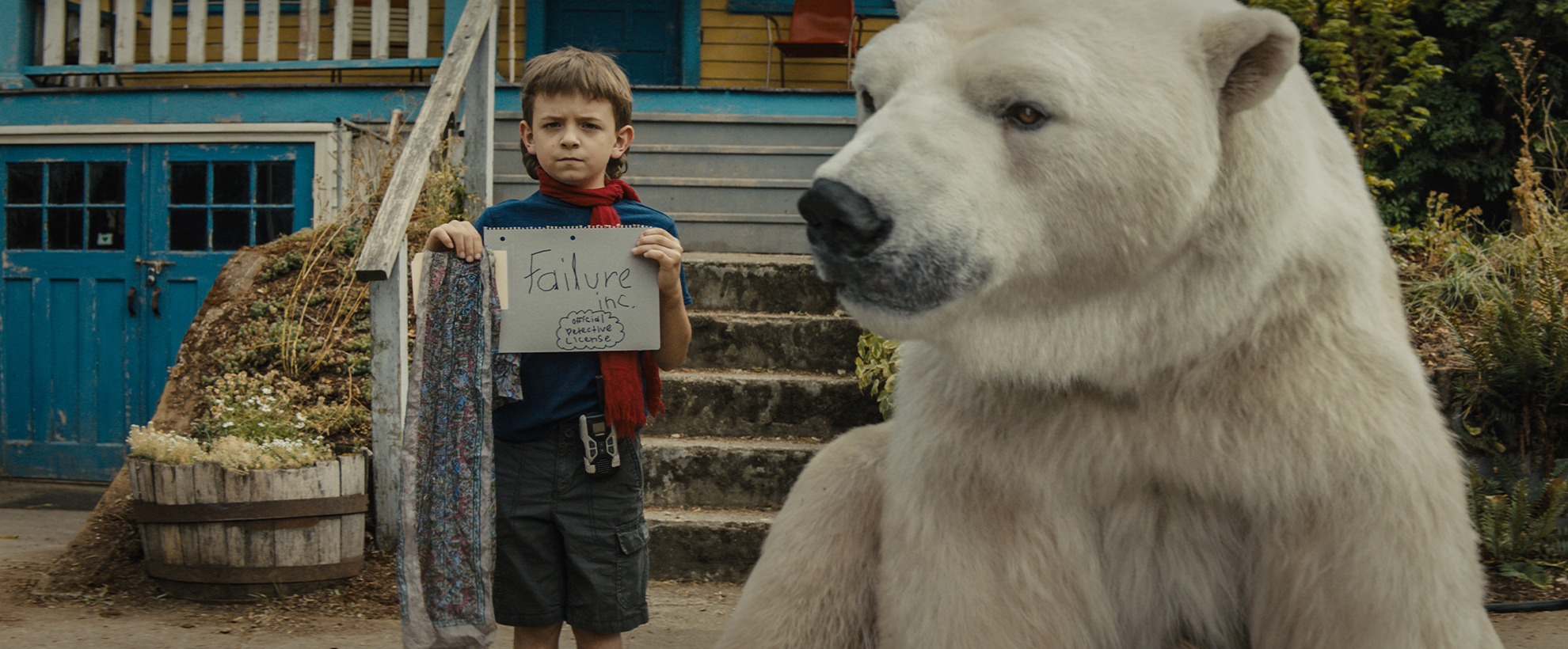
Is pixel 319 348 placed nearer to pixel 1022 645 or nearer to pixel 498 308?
pixel 498 308

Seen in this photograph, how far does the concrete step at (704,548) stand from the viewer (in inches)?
143

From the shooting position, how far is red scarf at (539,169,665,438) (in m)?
1.96

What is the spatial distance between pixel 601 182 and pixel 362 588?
2160 millimetres

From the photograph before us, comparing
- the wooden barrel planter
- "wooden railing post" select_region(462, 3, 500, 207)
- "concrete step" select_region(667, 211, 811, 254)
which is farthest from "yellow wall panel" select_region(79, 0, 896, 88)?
the wooden barrel planter

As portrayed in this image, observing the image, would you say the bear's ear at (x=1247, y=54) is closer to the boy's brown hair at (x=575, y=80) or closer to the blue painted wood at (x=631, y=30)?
the boy's brown hair at (x=575, y=80)

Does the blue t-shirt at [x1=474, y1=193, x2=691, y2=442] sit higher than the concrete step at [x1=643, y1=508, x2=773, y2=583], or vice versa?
the blue t-shirt at [x1=474, y1=193, x2=691, y2=442]

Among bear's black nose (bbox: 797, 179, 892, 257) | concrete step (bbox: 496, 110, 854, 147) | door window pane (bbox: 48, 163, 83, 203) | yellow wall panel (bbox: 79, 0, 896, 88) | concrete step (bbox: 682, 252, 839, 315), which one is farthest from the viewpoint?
yellow wall panel (bbox: 79, 0, 896, 88)

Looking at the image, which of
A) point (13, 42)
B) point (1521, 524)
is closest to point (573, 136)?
point (1521, 524)

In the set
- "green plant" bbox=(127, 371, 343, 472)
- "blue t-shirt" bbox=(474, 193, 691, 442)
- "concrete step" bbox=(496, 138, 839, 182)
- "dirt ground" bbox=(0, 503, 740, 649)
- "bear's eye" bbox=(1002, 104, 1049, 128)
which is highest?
"concrete step" bbox=(496, 138, 839, 182)

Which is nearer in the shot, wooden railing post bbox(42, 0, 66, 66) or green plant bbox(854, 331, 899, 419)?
green plant bbox(854, 331, 899, 419)

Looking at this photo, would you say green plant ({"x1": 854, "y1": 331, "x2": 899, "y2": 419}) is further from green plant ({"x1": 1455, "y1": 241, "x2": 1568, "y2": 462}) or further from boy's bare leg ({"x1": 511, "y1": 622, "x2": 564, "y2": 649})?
green plant ({"x1": 1455, "y1": 241, "x2": 1568, "y2": 462})

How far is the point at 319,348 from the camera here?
4309mm

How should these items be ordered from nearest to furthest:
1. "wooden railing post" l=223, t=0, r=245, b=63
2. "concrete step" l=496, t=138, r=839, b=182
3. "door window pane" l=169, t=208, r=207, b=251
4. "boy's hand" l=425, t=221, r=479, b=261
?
"boy's hand" l=425, t=221, r=479, b=261
"concrete step" l=496, t=138, r=839, b=182
"door window pane" l=169, t=208, r=207, b=251
"wooden railing post" l=223, t=0, r=245, b=63

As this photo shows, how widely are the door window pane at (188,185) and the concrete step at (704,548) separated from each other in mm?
4728
